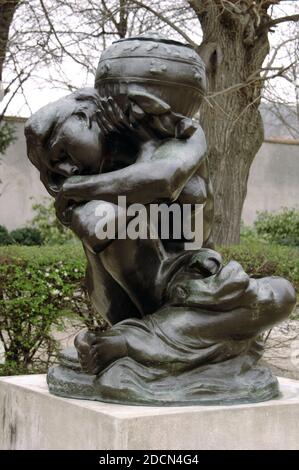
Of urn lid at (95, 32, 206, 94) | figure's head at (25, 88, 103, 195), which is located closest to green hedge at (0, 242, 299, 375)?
figure's head at (25, 88, 103, 195)

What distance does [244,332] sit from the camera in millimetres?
3697

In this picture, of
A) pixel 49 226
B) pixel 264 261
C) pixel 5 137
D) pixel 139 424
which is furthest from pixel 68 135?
pixel 49 226

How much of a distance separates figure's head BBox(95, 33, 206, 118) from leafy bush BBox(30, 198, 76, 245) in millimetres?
10925

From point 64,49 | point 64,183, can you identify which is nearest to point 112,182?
point 64,183

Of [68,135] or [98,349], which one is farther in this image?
[68,135]

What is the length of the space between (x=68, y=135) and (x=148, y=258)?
0.67 meters

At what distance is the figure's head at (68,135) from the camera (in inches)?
150

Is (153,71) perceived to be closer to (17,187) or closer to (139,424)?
(139,424)

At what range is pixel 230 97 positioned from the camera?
977 centimetres

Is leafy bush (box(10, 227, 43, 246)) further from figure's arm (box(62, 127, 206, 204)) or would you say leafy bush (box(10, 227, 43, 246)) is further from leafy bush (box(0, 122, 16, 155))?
figure's arm (box(62, 127, 206, 204))

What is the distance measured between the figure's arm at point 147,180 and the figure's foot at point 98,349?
592mm

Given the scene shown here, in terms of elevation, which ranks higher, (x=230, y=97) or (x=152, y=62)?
(x=230, y=97)

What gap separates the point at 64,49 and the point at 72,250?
399cm
